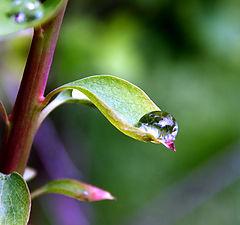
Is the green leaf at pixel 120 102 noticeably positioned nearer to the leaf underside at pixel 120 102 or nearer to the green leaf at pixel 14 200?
the leaf underside at pixel 120 102

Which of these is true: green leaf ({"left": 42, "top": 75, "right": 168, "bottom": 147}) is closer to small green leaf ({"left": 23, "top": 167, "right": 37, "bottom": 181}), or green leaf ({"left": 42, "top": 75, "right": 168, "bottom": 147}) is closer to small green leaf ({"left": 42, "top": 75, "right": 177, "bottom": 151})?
small green leaf ({"left": 42, "top": 75, "right": 177, "bottom": 151})

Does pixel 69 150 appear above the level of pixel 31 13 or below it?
below

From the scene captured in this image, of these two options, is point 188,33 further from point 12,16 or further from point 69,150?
point 12,16

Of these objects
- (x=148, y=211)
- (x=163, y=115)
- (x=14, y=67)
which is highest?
(x=163, y=115)

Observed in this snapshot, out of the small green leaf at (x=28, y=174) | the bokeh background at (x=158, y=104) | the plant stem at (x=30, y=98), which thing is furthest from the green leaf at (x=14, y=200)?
the bokeh background at (x=158, y=104)

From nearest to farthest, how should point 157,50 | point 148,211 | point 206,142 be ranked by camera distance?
point 157,50 < point 148,211 < point 206,142

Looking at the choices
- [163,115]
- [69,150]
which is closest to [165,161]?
[69,150]

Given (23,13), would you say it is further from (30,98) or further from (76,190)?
(76,190)

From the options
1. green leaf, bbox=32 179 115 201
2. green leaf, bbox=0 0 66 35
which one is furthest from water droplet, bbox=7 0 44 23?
green leaf, bbox=32 179 115 201
